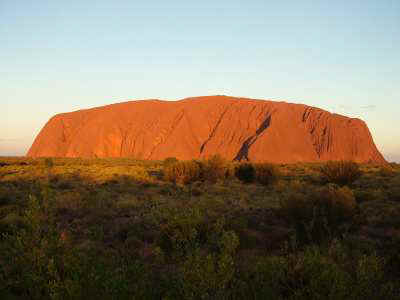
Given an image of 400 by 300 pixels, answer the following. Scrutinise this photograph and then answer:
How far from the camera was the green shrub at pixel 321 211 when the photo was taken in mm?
8414

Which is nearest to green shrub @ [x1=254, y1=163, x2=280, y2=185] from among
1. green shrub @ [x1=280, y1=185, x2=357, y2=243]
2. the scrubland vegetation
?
the scrubland vegetation

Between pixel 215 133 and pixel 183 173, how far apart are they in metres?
46.7

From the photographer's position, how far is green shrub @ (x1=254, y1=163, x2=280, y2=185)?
795 inches

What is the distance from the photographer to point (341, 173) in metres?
19.0

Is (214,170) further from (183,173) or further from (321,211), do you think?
(321,211)

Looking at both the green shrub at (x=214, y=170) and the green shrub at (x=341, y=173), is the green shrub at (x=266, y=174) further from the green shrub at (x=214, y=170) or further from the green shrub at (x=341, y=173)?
the green shrub at (x=341, y=173)

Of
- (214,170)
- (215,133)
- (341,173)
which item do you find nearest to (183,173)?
(214,170)

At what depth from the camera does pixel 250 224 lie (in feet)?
30.7

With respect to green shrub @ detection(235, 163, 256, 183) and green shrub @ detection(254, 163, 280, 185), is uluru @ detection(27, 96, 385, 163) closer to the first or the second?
green shrub @ detection(235, 163, 256, 183)

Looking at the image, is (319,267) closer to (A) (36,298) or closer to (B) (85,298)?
(B) (85,298)

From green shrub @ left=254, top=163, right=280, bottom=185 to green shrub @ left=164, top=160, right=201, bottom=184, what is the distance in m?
3.45

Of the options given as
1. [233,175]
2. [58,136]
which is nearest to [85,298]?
[233,175]

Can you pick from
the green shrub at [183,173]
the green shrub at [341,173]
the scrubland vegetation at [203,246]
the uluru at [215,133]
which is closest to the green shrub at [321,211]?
the scrubland vegetation at [203,246]

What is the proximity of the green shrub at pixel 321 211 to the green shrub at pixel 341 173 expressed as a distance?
30.8 ft
